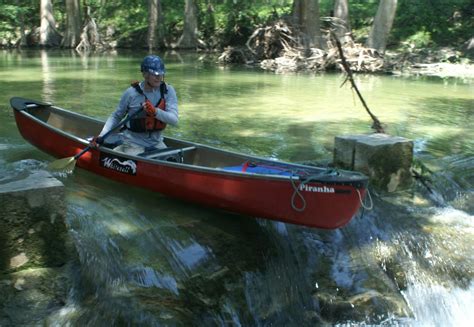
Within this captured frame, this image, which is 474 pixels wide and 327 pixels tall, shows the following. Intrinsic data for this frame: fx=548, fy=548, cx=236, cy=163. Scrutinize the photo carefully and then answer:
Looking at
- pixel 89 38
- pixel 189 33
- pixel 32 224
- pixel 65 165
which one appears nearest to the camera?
pixel 32 224

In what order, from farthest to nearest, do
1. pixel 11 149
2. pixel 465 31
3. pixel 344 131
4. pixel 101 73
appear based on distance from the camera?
pixel 465 31 < pixel 101 73 < pixel 344 131 < pixel 11 149

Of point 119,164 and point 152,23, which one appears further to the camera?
point 152,23

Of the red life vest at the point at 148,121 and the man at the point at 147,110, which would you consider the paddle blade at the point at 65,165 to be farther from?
the red life vest at the point at 148,121

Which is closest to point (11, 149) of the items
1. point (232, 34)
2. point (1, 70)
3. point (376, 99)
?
point (376, 99)

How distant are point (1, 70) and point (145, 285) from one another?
17222 mm

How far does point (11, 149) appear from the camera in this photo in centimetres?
810

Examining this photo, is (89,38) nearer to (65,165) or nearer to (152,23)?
(152,23)

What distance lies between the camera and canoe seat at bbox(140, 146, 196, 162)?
20.5ft

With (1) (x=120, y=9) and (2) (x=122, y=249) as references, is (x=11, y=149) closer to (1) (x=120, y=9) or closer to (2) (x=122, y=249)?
(2) (x=122, y=249)

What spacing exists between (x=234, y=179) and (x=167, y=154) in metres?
1.44

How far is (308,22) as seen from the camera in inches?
866

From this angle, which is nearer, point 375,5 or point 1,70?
point 1,70

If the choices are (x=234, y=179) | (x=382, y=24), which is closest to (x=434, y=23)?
(x=382, y=24)

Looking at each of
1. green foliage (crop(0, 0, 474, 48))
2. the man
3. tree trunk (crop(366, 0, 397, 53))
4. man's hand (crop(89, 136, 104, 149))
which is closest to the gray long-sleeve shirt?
the man
